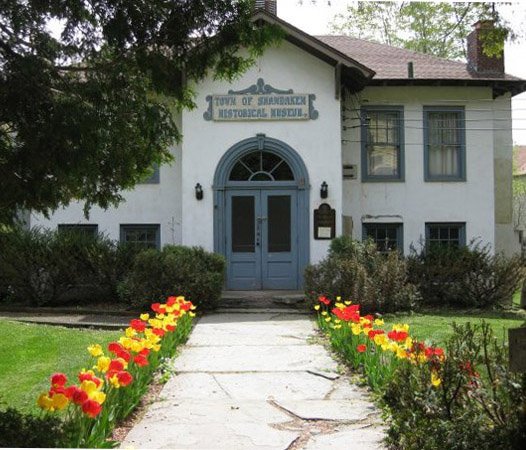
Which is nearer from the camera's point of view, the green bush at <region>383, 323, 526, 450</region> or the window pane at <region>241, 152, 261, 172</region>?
the green bush at <region>383, 323, 526, 450</region>

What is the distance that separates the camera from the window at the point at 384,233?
1723 cm

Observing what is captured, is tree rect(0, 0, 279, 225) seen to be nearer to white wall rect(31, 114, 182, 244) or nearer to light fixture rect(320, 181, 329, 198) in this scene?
light fixture rect(320, 181, 329, 198)

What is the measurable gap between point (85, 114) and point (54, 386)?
1.86m

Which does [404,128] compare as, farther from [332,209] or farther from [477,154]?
[332,209]

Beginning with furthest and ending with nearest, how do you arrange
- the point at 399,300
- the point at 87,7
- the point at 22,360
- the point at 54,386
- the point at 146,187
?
1. the point at 146,187
2. the point at 399,300
3. the point at 22,360
4. the point at 87,7
5. the point at 54,386

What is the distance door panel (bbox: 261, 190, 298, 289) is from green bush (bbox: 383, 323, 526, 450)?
9.79 m

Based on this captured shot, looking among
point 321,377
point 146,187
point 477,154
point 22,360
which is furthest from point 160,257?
point 477,154

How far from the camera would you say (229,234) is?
15.8 meters

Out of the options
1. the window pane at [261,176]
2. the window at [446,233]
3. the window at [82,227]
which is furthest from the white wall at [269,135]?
the window at [446,233]

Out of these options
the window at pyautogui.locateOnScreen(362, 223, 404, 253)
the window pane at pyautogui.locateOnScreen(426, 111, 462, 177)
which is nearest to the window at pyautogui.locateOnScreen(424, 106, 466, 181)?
the window pane at pyautogui.locateOnScreen(426, 111, 462, 177)

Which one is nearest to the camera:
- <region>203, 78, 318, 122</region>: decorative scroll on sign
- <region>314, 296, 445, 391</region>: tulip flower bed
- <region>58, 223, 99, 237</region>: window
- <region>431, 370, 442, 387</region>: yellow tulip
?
<region>431, 370, 442, 387</region>: yellow tulip

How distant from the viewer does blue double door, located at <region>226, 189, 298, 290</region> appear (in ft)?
51.6

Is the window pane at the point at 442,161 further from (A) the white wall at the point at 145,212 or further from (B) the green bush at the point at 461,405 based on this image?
(B) the green bush at the point at 461,405

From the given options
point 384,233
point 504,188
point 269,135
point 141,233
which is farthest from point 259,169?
point 504,188
